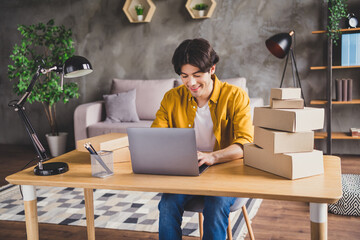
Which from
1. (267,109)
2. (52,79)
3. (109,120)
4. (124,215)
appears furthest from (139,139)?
(52,79)

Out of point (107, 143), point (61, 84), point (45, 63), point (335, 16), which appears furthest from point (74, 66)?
point (45, 63)

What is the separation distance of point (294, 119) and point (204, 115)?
0.61 m

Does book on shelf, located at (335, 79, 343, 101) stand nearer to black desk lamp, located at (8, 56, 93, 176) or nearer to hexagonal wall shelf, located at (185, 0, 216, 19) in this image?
hexagonal wall shelf, located at (185, 0, 216, 19)

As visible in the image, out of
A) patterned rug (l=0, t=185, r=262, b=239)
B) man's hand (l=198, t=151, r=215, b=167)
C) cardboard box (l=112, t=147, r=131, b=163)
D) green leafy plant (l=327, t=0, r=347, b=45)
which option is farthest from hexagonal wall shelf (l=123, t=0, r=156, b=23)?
man's hand (l=198, t=151, r=215, b=167)

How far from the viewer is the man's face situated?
5.29ft

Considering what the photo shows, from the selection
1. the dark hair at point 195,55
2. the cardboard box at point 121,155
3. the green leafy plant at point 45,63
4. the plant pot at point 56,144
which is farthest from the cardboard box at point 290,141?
the plant pot at point 56,144

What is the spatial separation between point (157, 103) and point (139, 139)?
2.97m

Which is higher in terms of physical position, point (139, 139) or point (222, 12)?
point (222, 12)

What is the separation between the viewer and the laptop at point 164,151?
1.22 meters

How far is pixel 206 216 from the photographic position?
137 centimetres

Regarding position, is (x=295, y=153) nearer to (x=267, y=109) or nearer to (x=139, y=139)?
(x=267, y=109)

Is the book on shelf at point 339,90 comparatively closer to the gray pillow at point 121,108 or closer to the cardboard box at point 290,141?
the gray pillow at point 121,108

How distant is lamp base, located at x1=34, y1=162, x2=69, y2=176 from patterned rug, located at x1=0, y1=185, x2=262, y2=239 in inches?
38.5

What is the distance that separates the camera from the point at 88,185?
1229 millimetres
